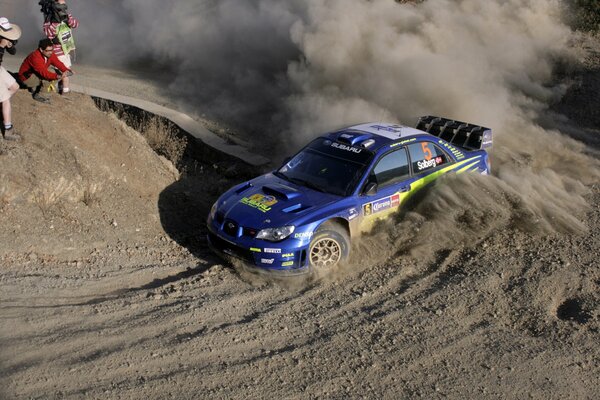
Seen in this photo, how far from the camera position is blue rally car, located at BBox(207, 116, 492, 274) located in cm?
688

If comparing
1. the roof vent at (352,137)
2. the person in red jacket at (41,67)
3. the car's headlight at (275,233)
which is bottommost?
the car's headlight at (275,233)

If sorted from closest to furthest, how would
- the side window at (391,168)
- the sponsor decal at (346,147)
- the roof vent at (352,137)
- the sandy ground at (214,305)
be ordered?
1. the sandy ground at (214,305)
2. the side window at (391,168)
3. the sponsor decal at (346,147)
4. the roof vent at (352,137)

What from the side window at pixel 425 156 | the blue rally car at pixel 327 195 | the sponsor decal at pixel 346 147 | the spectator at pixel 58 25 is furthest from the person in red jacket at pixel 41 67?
the side window at pixel 425 156

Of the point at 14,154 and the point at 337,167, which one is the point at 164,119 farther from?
the point at 337,167

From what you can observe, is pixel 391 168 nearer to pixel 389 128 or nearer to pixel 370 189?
pixel 370 189

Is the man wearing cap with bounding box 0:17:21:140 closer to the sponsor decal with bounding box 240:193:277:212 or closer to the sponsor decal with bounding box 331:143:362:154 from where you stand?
the sponsor decal with bounding box 240:193:277:212

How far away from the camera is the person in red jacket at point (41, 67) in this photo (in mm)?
8555

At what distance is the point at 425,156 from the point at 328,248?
1993 mm

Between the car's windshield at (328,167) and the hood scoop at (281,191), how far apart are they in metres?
0.24

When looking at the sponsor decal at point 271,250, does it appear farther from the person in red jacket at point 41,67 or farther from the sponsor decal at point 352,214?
the person in red jacket at point 41,67

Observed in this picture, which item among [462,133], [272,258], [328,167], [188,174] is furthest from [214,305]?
[462,133]

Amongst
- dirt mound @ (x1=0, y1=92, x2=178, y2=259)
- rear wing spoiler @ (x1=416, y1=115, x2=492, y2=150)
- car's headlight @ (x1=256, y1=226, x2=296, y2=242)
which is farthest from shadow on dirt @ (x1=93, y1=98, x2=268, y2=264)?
rear wing spoiler @ (x1=416, y1=115, x2=492, y2=150)

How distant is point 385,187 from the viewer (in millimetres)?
7656

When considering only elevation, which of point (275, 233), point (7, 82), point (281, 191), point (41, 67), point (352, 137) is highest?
point (41, 67)
